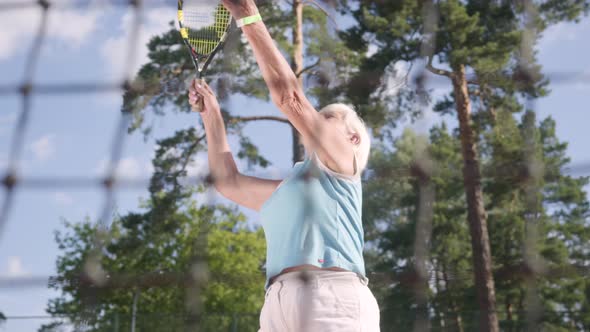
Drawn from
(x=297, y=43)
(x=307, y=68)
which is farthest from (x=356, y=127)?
(x=297, y=43)

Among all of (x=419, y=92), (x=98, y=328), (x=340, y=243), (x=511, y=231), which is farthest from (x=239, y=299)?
(x=340, y=243)

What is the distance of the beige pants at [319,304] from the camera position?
4.66 ft

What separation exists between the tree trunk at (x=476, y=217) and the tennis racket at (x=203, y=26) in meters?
6.06

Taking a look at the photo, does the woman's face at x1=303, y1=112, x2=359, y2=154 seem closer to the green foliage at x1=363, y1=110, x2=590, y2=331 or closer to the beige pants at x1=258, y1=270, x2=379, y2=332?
the beige pants at x1=258, y1=270, x2=379, y2=332

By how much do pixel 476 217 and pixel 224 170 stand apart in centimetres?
719

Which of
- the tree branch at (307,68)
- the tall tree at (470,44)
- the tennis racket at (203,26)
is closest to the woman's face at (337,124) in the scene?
the tennis racket at (203,26)

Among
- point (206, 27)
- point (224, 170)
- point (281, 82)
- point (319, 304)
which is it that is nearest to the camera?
point (319, 304)

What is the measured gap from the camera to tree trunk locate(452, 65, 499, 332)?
826 cm

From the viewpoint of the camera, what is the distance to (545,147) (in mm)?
14875

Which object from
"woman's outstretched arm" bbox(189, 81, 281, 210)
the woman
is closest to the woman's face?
the woman

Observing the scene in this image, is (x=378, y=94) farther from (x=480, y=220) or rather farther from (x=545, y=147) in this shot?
(x=545, y=147)

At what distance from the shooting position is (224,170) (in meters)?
1.91

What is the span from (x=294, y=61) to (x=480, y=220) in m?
2.91

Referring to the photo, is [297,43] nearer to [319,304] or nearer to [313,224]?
[313,224]
